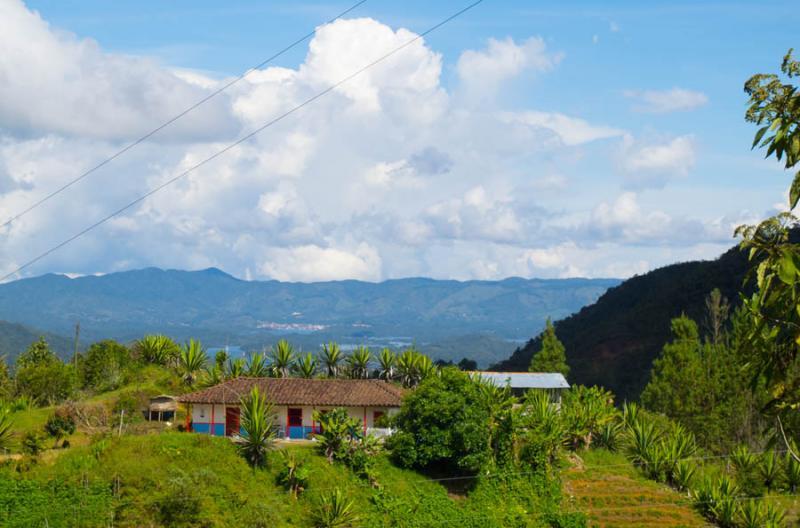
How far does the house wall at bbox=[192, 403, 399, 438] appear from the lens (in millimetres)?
38219

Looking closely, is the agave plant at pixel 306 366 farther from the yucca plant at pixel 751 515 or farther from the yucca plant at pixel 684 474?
the yucca plant at pixel 751 515

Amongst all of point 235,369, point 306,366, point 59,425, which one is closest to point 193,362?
point 235,369

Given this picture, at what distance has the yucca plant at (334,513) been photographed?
99.0 ft

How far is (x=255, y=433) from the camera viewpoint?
31.7 meters

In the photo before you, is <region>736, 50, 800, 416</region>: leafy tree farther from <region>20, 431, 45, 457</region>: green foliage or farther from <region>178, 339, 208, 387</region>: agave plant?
<region>178, 339, 208, 387</region>: agave plant

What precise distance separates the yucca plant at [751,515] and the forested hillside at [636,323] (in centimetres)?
4834

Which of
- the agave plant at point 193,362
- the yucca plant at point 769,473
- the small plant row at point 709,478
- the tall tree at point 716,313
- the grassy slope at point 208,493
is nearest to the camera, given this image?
the grassy slope at point 208,493

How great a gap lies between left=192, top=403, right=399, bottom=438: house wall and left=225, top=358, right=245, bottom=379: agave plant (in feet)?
17.6

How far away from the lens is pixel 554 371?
6062 centimetres

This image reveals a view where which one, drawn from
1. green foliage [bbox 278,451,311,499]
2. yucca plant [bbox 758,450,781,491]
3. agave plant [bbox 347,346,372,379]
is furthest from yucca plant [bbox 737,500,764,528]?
agave plant [bbox 347,346,372,379]

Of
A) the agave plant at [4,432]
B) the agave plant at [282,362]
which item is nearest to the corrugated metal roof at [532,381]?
the agave plant at [282,362]

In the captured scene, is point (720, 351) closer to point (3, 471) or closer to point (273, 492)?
point (273, 492)

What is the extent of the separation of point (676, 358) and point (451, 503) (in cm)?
2409

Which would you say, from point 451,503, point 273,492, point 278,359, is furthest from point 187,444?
point 278,359
